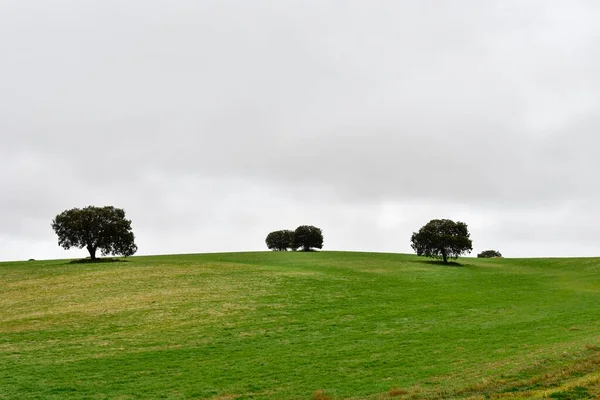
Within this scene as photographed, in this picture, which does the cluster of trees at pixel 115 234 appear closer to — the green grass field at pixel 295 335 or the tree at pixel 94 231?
the tree at pixel 94 231

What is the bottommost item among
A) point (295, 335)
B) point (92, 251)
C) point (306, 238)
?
point (295, 335)

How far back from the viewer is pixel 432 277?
69.1 metres

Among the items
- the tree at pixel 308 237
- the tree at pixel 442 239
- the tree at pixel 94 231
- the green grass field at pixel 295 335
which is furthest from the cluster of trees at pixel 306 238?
the green grass field at pixel 295 335

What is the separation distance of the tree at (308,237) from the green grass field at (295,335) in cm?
6215

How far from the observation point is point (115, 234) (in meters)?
88.7

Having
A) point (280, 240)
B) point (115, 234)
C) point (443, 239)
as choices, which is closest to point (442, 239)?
point (443, 239)

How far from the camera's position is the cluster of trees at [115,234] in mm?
87750

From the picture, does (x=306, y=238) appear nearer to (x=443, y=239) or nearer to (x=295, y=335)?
(x=443, y=239)

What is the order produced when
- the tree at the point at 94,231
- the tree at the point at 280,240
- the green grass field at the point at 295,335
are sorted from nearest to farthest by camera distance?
the green grass field at the point at 295,335 < the tree at the point at 94,231 < the tree at the point at 280,240

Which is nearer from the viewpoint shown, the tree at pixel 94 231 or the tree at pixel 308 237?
the tree at pixel 94 231

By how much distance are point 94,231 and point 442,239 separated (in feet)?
212

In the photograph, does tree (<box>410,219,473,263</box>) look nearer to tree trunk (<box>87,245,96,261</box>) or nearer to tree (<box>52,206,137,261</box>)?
tree (<box>52,206,137,261</box>)

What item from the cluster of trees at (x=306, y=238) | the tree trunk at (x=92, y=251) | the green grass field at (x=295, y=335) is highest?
the cluster of trees at (x=306, y=238)

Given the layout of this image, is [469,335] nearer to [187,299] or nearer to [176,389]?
[176,389]
